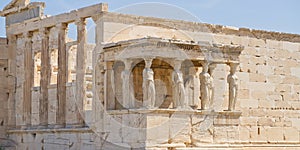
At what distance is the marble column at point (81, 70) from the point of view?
1988cm

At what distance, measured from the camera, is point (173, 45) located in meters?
17.9

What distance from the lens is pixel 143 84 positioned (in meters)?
17.6

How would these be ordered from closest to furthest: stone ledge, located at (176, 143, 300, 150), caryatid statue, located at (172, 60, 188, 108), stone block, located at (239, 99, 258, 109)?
1. caryatid statue, located at (172, 60, 188, 108)
2. stone ledge, located at (176, 143, 300, 150)
3. stone block, located at (239, 99, 258, 109)

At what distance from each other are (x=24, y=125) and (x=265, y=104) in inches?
284

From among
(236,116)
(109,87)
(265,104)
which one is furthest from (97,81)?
(265,104)

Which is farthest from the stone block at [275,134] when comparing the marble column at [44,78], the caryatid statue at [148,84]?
the marble column at [44,78]

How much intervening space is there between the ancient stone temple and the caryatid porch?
0.08 feet

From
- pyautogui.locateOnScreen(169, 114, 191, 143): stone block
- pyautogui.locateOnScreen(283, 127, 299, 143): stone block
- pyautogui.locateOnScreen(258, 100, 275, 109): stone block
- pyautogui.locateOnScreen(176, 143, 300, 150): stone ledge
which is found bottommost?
pyautogui.locateOnScreen(176, 143, 300, 150): stone ledge

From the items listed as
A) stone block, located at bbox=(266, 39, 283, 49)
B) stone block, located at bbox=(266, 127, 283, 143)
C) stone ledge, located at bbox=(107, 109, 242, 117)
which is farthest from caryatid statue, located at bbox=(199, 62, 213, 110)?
stone block, located at bbox=(266, 39, 283, 49)

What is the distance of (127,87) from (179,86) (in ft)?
4.18

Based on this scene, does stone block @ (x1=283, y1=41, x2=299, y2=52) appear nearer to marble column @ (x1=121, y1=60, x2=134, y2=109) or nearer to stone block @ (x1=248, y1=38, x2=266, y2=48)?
stone block @ (x1=248, y1=38, x2=266, y2=48)

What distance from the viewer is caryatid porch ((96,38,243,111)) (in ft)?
57.7

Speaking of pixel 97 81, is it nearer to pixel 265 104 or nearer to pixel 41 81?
pixel 41 81

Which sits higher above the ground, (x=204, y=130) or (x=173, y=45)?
(x=173, y=45)
